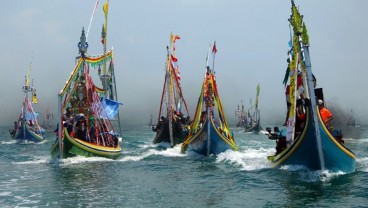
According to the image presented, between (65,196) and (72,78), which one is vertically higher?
(72,78)

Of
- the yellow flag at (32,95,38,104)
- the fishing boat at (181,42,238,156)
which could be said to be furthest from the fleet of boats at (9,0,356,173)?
the yellow flag at (32,95,38,104)

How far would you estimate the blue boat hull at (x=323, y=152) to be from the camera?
1656cm

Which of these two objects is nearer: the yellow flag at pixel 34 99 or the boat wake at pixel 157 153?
the boat wake at pixel 157 153

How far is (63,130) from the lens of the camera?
957 inches

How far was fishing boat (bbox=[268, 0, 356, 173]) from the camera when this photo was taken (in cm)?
1650

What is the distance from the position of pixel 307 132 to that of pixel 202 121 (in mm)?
17314

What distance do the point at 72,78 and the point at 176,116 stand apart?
17.7 meters

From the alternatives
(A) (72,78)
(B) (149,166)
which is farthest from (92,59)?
(B) (149,166)

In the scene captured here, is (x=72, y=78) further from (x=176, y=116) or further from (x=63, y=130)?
(x=176, y=116)

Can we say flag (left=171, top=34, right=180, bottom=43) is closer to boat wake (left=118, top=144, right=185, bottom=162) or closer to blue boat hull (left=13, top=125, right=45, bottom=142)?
boat wake (left=118, top=144, right=185, bottom=162)

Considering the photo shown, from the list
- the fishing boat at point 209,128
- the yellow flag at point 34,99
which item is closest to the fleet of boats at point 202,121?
the fishing boat at point 209,128

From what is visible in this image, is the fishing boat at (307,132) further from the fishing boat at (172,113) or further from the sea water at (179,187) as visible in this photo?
the fishing boat at (172,113)

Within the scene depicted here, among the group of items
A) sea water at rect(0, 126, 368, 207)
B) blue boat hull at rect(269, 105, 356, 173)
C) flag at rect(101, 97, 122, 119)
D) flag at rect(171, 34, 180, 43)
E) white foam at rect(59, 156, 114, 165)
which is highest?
flag at rect(171, 34, 180, 43)

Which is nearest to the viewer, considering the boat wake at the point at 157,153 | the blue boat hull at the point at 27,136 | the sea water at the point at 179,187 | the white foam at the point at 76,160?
the sea water at the point at 179,187
